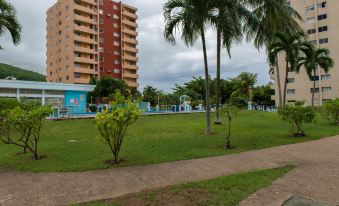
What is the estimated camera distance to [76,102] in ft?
133

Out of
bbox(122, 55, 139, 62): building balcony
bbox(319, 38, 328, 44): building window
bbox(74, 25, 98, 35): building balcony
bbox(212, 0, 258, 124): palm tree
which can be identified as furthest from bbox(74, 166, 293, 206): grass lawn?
bbox(122, 55, 139, 62): building balcony

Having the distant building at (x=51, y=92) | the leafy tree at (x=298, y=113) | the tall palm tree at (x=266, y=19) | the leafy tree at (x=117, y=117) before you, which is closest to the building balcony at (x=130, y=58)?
the distant building at (x=51, y=92)

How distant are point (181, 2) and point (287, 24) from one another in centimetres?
1183

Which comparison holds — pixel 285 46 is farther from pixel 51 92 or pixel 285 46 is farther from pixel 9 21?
pixel 51 92

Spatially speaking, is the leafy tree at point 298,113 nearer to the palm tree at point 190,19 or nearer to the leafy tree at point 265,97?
the palm tree at point 190,19

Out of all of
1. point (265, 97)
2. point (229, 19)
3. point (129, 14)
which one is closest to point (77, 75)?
point (129, 14)

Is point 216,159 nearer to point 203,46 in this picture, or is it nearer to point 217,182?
point 217,182

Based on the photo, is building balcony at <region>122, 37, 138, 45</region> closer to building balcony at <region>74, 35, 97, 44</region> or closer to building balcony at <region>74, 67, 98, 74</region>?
building balcony at <region>74, 35, 97, 44</region>

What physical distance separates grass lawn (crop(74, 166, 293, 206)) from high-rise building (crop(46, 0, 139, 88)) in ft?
184

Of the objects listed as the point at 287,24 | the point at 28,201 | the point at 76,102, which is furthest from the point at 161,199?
the point at 76,102

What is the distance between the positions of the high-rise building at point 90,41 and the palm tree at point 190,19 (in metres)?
47.5

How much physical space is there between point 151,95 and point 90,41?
65.3 feet

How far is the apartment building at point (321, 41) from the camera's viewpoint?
50906mm

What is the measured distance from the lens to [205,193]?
534 centimetres
